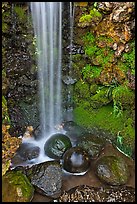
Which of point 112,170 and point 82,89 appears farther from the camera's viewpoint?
point 82,89

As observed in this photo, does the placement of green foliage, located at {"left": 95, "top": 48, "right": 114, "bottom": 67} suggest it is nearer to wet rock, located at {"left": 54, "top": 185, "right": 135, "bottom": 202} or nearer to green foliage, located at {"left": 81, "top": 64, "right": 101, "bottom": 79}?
green foliage, located at {"left": 81, "top": 64, "right": 101, "bottom": 79}

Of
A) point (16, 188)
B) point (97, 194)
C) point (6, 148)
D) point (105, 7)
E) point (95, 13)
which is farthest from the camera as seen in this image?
point (95, 13)

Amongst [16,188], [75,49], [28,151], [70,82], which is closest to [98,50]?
[75,49]

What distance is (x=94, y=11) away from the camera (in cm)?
732

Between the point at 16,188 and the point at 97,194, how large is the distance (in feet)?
6.27

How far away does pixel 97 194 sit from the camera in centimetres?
651

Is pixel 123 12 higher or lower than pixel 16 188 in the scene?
higher

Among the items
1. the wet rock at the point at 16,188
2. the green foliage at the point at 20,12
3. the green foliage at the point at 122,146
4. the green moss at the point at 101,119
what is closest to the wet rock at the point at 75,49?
the green foliage at the point at 20,12

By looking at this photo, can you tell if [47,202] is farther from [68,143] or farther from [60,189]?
[68,143]

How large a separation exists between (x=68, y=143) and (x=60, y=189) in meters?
1.46

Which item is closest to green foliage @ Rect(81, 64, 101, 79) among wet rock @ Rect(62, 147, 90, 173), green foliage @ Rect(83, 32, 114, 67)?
green foliage @ Rect(83, 32, 114, 67)

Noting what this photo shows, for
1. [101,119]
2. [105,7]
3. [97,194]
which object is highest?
[105,7]

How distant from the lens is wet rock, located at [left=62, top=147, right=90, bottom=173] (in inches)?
281

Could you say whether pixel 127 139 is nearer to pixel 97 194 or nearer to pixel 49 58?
pixel 97 194
